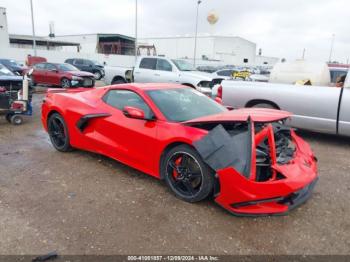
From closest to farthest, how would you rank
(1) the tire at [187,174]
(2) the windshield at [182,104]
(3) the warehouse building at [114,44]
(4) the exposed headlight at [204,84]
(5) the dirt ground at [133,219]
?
1. (5) the dirt ground at [133,219]
2. (1) the tire at [187,174]
3. (2) the windshield at [182,104]
4. (4) the exposed headlight at [204,84]
5. (3) the warehouse building at [114,44]

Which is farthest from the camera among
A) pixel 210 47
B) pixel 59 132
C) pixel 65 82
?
pixel 210 47

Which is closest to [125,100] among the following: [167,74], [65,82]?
[167,74]

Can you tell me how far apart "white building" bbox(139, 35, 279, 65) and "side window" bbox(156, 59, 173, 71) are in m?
57.1

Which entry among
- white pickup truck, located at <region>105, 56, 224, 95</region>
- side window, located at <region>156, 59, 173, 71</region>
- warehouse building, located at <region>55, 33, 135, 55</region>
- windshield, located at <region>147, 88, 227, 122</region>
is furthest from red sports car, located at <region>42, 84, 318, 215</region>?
warehouse building, located at <region>55, 33, 135, 55</region>

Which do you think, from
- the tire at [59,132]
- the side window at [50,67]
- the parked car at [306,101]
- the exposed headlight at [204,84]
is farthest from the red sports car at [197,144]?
the side window at [50,67]

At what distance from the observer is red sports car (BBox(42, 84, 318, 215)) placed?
2.97 m

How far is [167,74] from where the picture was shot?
11258mm

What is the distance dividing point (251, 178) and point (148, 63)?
32.4 ft

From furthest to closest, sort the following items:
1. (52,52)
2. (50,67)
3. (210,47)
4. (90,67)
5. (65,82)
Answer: (210,47) → (52,52) → (90,67) → (50,67) → (65,82)

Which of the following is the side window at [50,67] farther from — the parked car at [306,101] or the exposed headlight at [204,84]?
the parked car at [306,101]

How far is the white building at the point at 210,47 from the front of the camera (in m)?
69.6

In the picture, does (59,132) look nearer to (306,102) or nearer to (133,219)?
(133,219)

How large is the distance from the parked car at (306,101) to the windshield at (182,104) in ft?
7.59

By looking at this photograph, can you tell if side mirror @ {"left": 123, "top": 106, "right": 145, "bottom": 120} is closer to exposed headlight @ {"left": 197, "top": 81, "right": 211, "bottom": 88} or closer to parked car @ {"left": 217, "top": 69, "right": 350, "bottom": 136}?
parked car @ {"left": 217, "top": 69, "right": 350, "bottom": 136}
